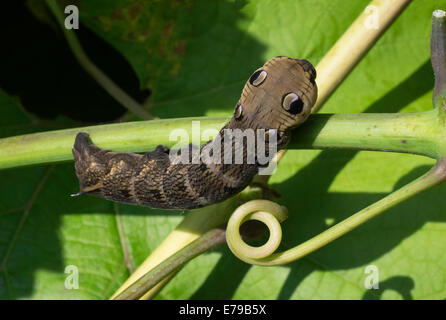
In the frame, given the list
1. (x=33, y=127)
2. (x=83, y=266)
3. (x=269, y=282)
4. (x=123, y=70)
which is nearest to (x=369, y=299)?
(x=269, y=282)

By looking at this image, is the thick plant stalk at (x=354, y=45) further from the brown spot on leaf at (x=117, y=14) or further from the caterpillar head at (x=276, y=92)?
the brown spot on leaf at (x=117, y=14)

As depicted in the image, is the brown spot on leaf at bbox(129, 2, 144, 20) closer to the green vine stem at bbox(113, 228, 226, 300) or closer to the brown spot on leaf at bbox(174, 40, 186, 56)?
the brown spot on leaf at bbox(174, 40, 186, 56)

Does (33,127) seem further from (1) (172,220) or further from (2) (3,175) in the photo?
(1) (172,220)

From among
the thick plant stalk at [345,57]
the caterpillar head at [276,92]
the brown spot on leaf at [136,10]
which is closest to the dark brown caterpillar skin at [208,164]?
the caterpillar head at [276,92]

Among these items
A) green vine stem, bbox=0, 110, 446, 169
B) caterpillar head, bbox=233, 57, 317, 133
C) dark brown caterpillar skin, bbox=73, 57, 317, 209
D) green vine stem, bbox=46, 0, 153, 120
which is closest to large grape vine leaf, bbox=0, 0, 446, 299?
green vine stem, bbox=46, 0, 153, 120

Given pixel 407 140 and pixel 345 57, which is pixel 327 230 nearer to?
pixel 407 140

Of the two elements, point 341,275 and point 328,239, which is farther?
point 341,275

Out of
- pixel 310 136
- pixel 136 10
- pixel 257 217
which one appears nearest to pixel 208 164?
pixel 257 217
